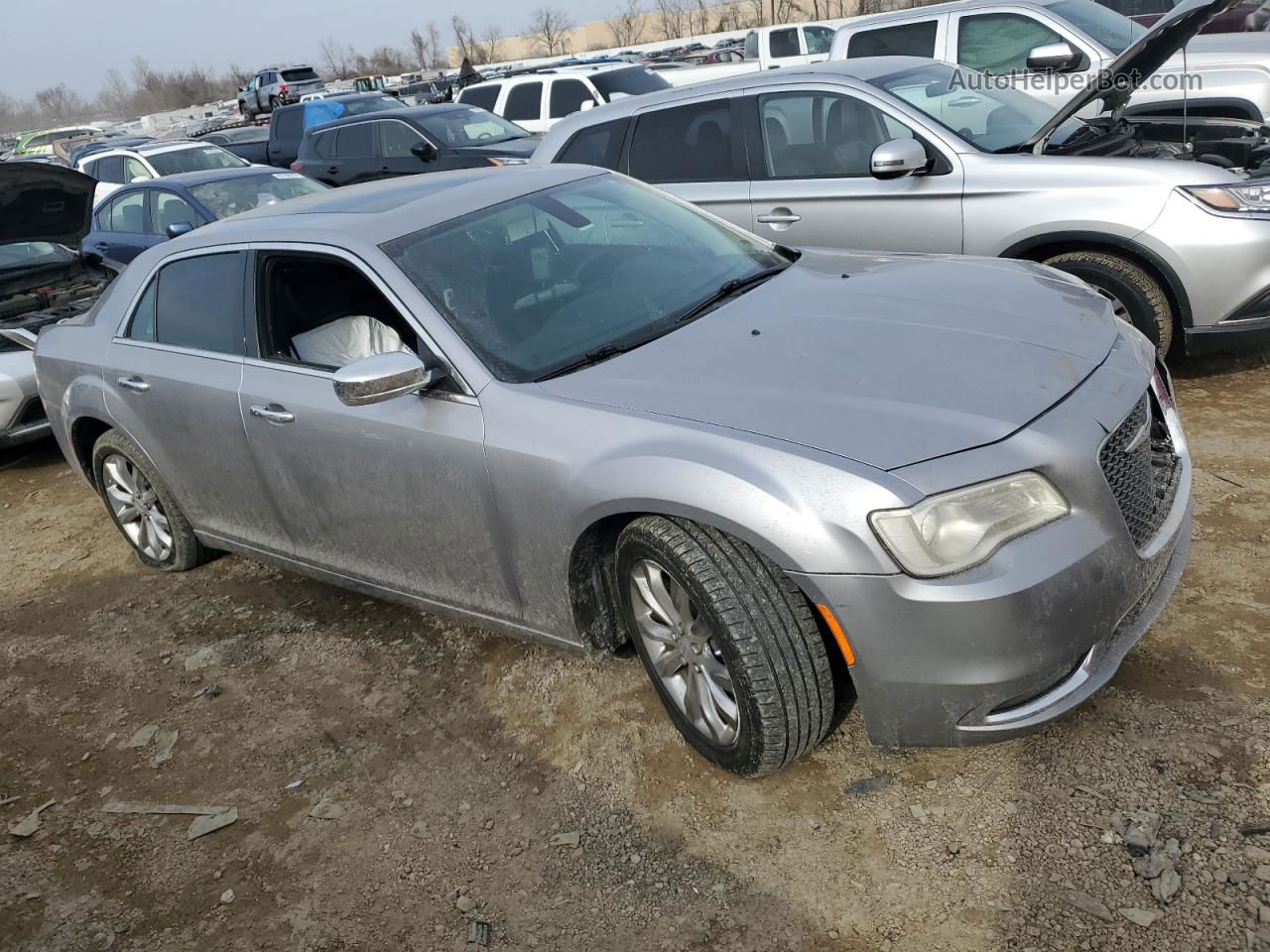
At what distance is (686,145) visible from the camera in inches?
255

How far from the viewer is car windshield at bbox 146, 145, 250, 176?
14031mm

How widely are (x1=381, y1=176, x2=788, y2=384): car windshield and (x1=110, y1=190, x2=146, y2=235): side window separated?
779 cm

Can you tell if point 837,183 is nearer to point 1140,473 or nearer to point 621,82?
point 1140,473

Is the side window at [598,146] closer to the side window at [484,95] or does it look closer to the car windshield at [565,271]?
the car windshield at [565,271]

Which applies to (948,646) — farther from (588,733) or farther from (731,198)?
(731,198)

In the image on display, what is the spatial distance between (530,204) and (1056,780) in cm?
256

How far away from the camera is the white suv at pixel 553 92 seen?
579 inches

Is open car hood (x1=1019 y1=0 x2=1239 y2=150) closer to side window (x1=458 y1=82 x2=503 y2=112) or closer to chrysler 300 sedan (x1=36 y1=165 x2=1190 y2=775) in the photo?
Answer: chrysler 300 sedan (x1=36 y1=165 x2=1190 y2=775)

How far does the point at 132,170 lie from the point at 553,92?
5.76 meters

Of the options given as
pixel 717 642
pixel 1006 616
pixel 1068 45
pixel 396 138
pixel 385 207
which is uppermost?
pixel 385 207

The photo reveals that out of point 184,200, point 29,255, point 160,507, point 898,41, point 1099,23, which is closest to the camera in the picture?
point 160,507

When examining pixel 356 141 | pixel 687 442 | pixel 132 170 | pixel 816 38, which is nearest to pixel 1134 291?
pixel 687 442

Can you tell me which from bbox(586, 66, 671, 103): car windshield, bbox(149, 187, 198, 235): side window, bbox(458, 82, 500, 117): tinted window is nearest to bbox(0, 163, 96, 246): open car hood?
bbox(149, 187, 198, 235): side window

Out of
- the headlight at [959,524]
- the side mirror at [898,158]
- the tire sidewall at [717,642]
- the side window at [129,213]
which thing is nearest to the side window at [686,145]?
the side mirror at [898,158]
